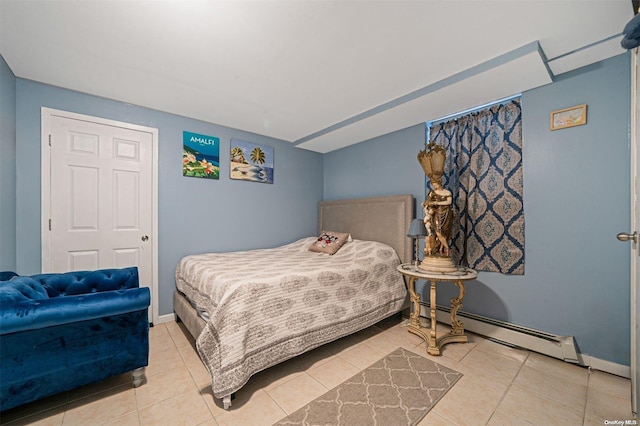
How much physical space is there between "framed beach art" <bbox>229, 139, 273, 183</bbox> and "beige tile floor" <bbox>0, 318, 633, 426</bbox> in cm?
224

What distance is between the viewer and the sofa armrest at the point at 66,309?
1.31m

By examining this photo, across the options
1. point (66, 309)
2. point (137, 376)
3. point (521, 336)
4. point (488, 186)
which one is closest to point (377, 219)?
point (488, 186)

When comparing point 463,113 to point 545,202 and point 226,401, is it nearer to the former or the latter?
point 545,202

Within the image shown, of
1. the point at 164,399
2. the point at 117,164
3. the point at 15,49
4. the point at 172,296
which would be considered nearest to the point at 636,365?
the point at 164,399

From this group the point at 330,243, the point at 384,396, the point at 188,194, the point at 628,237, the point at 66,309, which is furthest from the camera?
the point at 330,243

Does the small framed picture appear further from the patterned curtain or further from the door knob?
the door knob

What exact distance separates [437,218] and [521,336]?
4.26 ft

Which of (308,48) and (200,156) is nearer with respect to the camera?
(308,48)

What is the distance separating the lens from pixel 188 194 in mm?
3098

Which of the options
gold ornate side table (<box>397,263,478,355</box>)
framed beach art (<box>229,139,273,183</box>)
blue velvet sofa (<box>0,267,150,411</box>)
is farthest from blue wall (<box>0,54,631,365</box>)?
blue velvet sofa (<box>0,267,150,411</box>)

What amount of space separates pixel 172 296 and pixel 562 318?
13.0 ft

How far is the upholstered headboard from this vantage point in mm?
3098

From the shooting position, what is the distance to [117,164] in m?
2.65

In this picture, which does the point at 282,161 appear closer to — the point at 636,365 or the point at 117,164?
the point at 117,164
